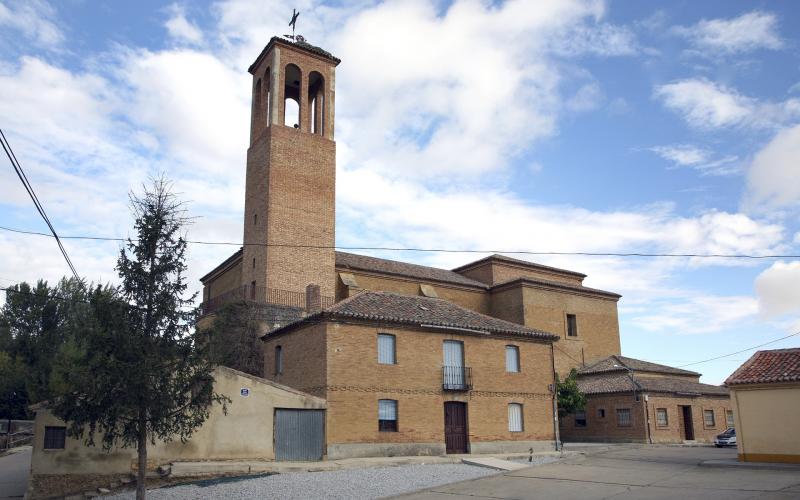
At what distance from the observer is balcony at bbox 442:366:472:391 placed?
26.4m

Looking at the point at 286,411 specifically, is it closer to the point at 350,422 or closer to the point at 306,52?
the point at 350,422

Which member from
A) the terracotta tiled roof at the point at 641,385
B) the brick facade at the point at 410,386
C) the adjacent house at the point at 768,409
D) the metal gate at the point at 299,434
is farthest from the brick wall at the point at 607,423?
the metal gate at the point at 299,434

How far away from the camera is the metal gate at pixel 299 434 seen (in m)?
22.5

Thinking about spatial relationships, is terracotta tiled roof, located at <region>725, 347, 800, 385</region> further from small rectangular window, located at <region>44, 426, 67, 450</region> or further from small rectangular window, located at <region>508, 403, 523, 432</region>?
small rectangular window, located at <region>44, 426, 67, 450</region>

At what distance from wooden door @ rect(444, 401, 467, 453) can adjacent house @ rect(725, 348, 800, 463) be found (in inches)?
382

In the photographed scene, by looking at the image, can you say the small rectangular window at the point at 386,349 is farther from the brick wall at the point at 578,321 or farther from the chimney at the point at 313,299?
the brick wall at the point at 578,321

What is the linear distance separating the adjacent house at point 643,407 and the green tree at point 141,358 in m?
26.4

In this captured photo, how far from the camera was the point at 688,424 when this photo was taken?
3803 cm

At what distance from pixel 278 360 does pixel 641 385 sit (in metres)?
19.9

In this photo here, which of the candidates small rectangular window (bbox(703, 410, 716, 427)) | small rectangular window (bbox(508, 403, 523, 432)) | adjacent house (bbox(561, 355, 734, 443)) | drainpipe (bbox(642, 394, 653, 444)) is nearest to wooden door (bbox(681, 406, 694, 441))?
adjacent house (bbox(561, 355, 734, 443))

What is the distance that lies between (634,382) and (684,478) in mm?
18866

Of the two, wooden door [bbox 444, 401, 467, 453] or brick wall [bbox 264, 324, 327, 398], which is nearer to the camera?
brick wall [bbox 264, 324, 327, 398]

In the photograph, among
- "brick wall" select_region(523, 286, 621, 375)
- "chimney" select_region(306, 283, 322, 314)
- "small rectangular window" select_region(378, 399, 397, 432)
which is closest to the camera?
"small rectangular window" select_region(378, 399, 397, 432)

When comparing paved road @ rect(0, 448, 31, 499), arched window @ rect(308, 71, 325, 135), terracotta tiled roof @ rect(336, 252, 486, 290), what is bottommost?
paved road @ rect(0, 448, 31, 499)
